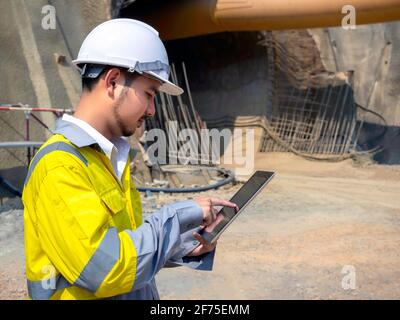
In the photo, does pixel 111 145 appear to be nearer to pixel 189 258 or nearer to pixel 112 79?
pixel 112 79

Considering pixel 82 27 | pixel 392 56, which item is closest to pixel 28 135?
pixel 82 27

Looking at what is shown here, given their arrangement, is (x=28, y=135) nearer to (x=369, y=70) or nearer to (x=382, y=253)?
(x=382, y=253)

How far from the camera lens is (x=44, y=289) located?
1.25 meters

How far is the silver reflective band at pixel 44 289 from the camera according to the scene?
1206mm

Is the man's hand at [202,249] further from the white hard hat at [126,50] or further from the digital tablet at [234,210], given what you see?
the white hard hat at [126,50]

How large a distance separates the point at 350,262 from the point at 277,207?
2002 mm

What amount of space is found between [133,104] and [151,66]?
0.11 metres

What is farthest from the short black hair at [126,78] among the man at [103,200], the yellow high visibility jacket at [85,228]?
the yellow high visibility jacket at [85,228]

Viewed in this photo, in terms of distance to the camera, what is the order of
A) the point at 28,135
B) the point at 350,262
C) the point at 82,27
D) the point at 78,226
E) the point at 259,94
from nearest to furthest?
the point at 78,226, the point at 350,262, the point at 28,135, the point at 82,27, the point at 259,94
